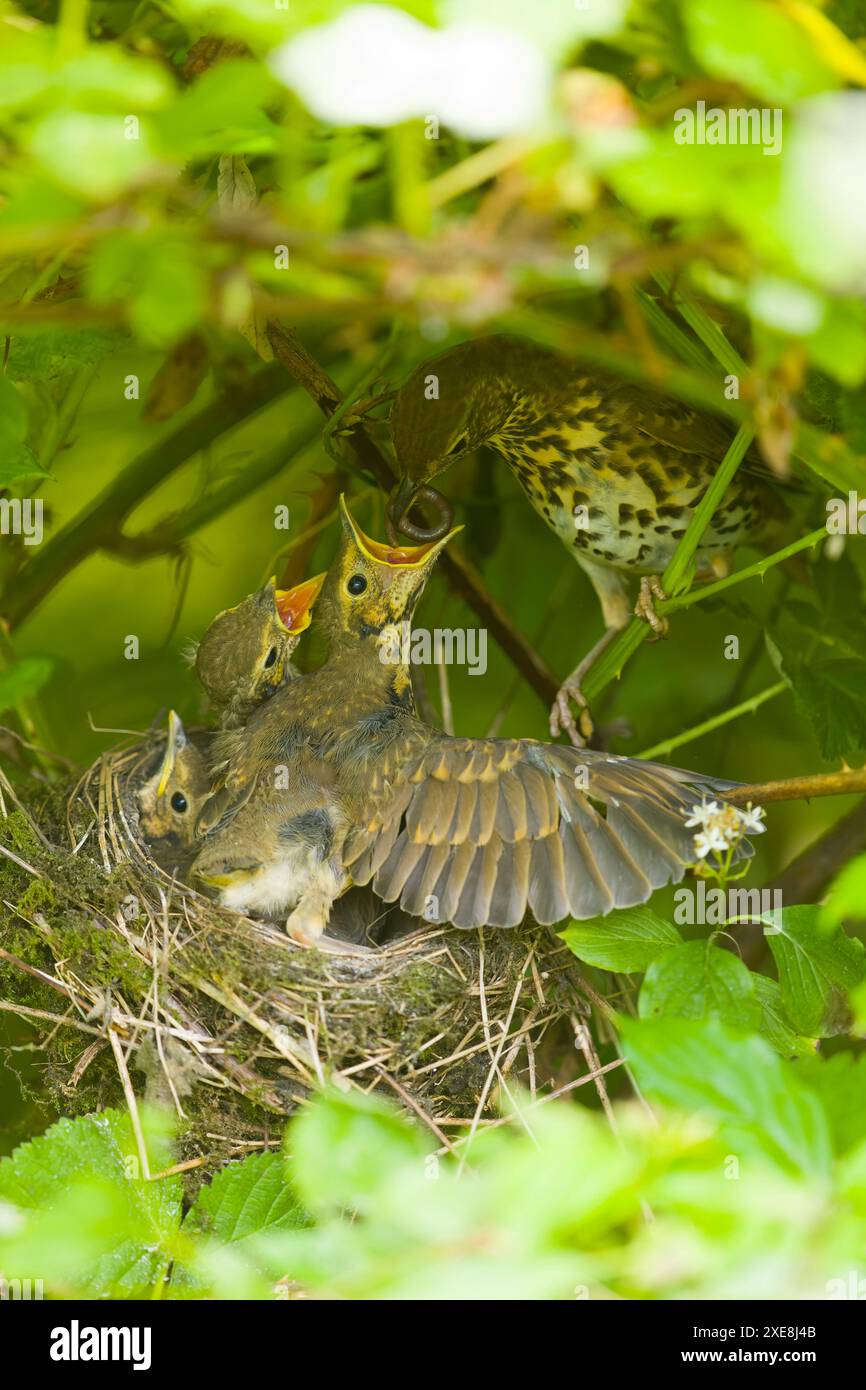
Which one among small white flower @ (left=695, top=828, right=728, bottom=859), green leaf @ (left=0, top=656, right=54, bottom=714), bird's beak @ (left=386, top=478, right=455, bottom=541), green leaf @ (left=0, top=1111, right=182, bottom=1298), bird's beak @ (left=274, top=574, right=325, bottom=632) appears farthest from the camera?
bird's beak @ (left=274, top=574, right=325, bottom=632)

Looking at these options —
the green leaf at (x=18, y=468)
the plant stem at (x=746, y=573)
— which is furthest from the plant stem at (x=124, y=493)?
the green leaf at (x=18, y=468)

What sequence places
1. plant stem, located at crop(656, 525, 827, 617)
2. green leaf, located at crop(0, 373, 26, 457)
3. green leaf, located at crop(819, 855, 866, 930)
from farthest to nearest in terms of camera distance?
1. plant stem, located at crop(656, 525, 827, 617)
2. green leaf, located at crop(0, 373, 26, 457)
3. green leaf, located at crop(819, 855, 866, 930)

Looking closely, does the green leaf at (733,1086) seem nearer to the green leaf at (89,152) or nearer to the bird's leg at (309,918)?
the green leaf at (89,152)

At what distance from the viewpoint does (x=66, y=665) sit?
2.67 meters

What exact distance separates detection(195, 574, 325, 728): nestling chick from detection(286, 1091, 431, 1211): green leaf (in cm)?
A: 166

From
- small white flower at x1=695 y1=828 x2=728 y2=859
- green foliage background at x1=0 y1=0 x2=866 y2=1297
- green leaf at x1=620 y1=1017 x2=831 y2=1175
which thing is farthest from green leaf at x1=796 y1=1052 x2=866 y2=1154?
small white flower at x1=695 y1=828 x2=728 y2=859

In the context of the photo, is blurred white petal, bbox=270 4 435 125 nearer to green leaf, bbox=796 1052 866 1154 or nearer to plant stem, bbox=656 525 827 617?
green leaf, bbox=796 1052 866 1154

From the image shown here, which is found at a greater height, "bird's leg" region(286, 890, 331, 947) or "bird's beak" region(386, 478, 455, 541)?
"bird's beak" region(386, 478, 455, 541)

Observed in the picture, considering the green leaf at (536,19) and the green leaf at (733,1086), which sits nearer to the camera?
the green leaf at (536,19)

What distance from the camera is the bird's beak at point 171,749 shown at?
8.06 ft

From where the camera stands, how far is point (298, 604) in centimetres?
271

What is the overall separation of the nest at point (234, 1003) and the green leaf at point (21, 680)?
87 centimetres

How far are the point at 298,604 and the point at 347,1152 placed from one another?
1.84 m

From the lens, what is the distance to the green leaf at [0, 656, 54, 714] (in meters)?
1.15
